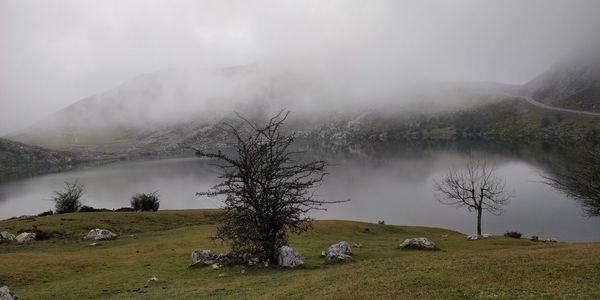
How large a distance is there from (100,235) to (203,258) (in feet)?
79.0

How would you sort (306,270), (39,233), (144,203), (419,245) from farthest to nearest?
(144,203)
(39,233)
(419,245)
(306,270)

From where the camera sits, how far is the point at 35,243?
1929 inches

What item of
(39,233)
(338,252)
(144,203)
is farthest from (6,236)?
(338,252)

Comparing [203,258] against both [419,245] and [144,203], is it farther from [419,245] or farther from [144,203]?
[144,203]

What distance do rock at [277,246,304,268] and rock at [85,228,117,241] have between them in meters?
30.5

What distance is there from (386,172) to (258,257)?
14004cm

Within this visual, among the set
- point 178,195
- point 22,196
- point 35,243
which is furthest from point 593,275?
point 22,196

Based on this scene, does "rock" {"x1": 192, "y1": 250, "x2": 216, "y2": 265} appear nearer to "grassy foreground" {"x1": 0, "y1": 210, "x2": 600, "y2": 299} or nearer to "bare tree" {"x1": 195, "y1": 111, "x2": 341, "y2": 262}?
"grassy foreground" {"x1": 0, "y1": 210, "x2": 600, "y2": 299}

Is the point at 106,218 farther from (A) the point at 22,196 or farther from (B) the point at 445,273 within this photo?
(A) the point at 22,196

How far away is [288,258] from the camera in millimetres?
31703

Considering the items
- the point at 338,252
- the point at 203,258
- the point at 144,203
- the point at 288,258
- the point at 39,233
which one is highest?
the point at 144,203

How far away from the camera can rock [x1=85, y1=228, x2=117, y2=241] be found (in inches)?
2040

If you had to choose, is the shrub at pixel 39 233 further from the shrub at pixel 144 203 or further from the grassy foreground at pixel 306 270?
the shrub at pixel 144 203

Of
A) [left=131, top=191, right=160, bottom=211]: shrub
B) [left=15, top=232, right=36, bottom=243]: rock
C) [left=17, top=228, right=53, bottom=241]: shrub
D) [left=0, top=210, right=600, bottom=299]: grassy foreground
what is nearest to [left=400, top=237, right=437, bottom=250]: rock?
[left=0, top=210, right=600, bottom=299]: grassy foreground
